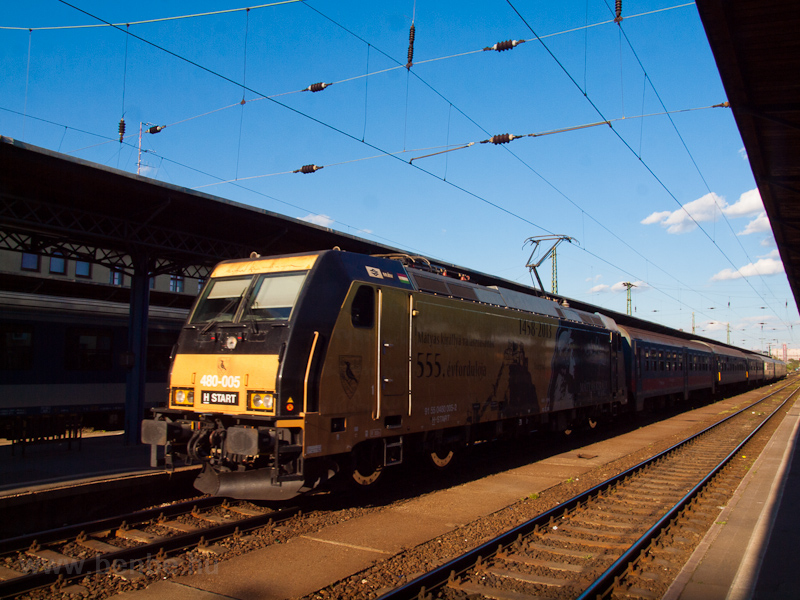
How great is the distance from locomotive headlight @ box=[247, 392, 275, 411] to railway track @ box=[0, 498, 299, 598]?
1357mm

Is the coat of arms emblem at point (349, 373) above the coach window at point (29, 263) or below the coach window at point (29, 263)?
below

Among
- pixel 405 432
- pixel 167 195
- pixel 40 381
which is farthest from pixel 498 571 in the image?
pixel 40 381

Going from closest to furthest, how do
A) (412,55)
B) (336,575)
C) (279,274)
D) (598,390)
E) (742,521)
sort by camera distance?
(336,575)
(742,521)
(279,274)
(412,55)
(598,390)

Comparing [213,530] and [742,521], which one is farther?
[742,521]

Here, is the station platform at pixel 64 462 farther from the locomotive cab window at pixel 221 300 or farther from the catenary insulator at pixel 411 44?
the catenary insulator at pixel 411 44

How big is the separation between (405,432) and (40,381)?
11.4 m

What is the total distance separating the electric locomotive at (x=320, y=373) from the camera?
23.1 ft

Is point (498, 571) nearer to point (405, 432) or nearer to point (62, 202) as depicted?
point (405, 432)

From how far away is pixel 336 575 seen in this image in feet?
18.5

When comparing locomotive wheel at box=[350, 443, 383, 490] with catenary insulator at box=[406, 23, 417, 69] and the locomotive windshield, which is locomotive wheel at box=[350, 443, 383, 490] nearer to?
the locomotive windshield

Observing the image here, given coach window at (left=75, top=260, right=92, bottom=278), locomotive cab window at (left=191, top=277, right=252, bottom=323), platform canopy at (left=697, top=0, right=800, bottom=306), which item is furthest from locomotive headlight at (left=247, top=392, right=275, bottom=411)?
coach window at (left=75, top=260, right=92, bottom=278)

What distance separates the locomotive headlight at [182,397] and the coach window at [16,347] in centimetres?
934

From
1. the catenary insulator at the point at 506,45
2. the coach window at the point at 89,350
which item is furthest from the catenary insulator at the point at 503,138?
the coach window at the point at 89,350

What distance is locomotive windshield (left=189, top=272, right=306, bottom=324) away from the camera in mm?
7555
